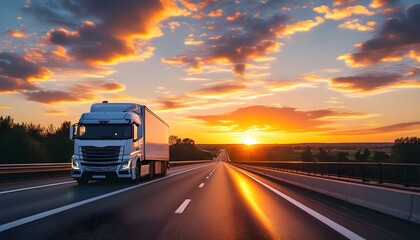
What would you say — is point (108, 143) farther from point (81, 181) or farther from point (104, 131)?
point (81, 181)

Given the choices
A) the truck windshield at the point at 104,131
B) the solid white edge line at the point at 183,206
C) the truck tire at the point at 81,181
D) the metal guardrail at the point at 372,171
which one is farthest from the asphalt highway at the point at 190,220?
the metal guardrail at the point at 372,171

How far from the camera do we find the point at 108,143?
18344 mm

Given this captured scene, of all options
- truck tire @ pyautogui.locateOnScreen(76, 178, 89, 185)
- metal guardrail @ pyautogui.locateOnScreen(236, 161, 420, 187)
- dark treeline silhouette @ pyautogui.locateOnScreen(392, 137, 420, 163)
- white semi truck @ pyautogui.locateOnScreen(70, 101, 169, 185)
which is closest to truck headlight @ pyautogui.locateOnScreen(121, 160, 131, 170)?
white semi truck @ pyautogui.locateOnScreen(70, 101, 169, 185)

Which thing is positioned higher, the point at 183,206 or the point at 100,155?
the point at 100,155

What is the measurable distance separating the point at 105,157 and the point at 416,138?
86.4 m

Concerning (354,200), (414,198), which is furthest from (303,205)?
(414,198)

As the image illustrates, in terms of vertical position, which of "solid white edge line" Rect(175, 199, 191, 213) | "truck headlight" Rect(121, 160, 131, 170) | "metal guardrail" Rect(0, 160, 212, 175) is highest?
"truck headlight" Rect(121, 160, 131, 170)

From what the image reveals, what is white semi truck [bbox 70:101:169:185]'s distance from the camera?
Result: 1811 cm

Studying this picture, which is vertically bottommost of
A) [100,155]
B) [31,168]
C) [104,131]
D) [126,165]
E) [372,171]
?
[372,171]

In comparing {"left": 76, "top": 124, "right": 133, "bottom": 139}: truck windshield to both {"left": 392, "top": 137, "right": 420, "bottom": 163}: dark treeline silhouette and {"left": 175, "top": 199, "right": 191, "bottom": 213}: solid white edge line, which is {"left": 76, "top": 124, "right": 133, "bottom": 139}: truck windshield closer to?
{"left": 175, "top": 199, "right": 191, "bottom": 213}: solid white edge line

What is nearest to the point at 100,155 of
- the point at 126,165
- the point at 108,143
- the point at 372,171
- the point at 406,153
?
the point at 108,143

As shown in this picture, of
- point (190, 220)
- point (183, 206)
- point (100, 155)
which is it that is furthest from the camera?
point (100, 155)

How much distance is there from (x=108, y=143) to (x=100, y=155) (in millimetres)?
650

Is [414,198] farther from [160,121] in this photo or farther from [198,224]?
[160,121]
